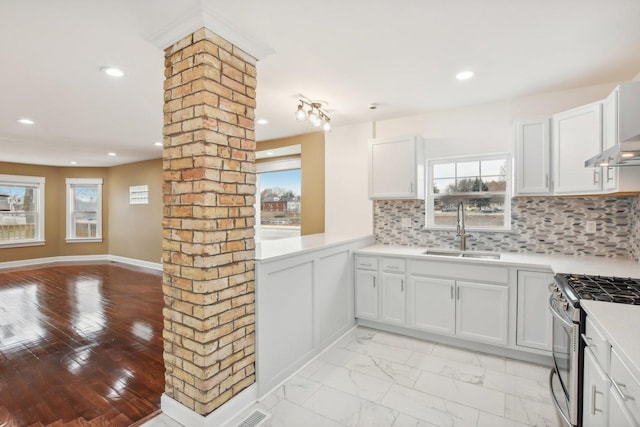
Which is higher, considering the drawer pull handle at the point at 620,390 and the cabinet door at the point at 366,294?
the drawer pull handle at the point at 620,390

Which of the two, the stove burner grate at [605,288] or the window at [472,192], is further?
the window at [472,192]

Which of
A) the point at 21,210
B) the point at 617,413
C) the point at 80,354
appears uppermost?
the point at 21,210

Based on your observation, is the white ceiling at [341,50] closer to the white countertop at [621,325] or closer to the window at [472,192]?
the window at [472,192]

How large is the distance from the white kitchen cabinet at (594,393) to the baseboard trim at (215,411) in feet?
6.22

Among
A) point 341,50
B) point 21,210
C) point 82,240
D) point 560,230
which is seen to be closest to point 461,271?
point 560,230

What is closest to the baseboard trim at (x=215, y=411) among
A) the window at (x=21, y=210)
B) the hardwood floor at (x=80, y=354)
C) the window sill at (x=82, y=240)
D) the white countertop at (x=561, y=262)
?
the hardwood floor at (x=80, y=354)

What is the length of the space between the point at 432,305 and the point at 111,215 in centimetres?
807

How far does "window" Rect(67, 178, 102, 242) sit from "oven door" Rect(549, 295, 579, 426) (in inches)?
366

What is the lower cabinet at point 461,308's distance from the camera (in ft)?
9.12

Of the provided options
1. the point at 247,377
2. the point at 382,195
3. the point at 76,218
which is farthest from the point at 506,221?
the point at 76,218

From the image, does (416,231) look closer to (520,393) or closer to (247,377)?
(520,393)

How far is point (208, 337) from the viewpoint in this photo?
6.01 feet

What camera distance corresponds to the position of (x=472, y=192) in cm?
352

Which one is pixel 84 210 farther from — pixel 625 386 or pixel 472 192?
pixel 625 386
